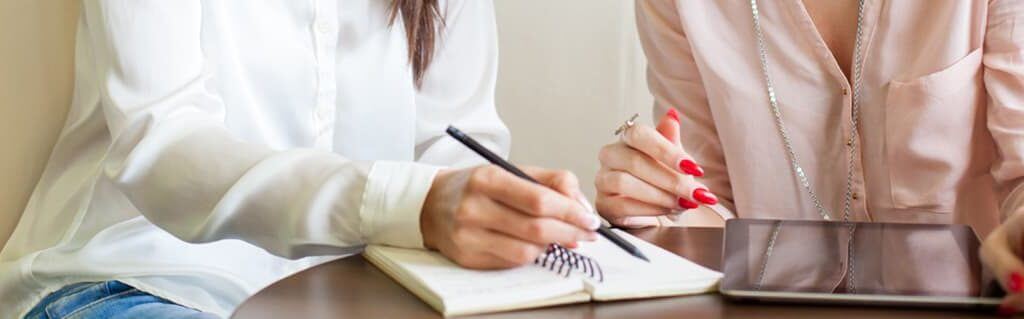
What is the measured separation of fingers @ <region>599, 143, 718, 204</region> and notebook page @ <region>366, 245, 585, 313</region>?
23 centimetres

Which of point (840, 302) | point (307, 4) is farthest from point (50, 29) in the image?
point (840, 302)

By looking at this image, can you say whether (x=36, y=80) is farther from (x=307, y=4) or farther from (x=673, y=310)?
(x=673, y=310)

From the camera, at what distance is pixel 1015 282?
715 mm

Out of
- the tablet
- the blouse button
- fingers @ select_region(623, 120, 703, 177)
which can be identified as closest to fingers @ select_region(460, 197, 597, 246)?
the tablet

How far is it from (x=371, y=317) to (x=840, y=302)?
28cm

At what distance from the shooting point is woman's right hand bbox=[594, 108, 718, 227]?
3.24 feet

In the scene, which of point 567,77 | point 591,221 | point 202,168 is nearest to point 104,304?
point 202,168

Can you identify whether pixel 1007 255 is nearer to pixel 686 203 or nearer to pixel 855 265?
pixel 855 265

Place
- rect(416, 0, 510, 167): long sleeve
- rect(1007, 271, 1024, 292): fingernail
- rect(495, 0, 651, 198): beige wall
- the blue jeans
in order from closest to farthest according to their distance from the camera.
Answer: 1. rect(1007, 271, 1024, 292): fingernail
2. the blue jeans
3. rect(416, 0, 510, 167): long sleeve
4. rect(495, 0, 651, 198): beige wall

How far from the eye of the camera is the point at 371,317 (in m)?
0.74

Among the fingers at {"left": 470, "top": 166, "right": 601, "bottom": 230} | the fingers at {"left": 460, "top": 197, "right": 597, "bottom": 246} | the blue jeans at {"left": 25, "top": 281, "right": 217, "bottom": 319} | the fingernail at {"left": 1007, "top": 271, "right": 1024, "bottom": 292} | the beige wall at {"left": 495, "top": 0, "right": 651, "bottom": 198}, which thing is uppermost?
the fingers at {"left": 470, "top": 166, "right": 601, "bottom": 230}

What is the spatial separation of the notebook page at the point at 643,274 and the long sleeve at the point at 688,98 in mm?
478

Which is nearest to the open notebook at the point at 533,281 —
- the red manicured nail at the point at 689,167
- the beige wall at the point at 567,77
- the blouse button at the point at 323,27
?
the red manicured nail at the point at 689,167

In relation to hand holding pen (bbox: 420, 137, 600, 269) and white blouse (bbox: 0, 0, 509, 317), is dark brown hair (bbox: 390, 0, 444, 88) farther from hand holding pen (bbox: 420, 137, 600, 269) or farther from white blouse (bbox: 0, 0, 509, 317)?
hand holding pen (bbox: 420, 137, 600, 269)
